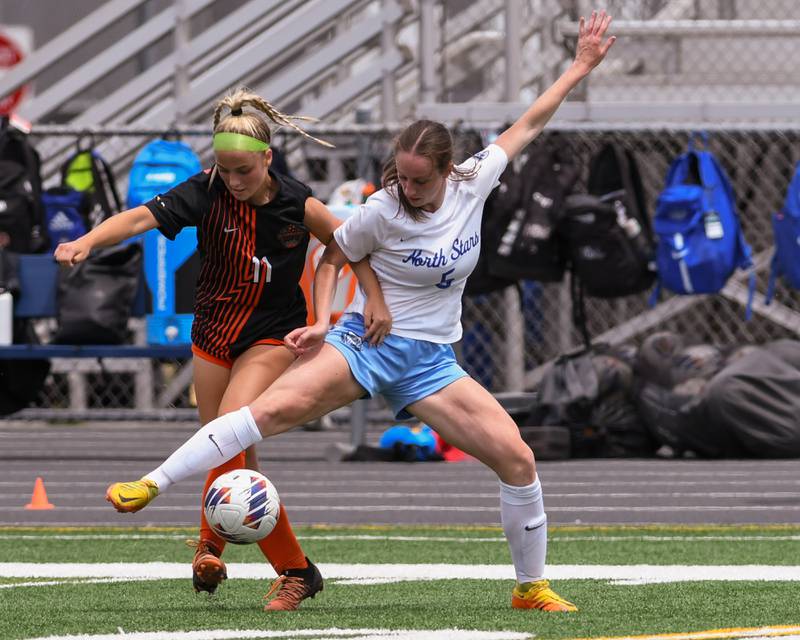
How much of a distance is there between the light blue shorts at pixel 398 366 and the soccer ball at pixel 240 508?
498 millimetres

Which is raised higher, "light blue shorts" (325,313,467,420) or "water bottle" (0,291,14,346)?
"light blue shorts" (325,313,467,420)

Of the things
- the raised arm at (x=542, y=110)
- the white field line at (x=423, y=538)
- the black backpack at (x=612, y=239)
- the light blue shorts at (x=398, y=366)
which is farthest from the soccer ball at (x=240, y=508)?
the black backpack at (x=612, y=239)

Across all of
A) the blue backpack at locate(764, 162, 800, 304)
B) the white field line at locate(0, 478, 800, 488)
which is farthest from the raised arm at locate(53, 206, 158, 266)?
the blue backpack at locate(764, 162, 800, 304)

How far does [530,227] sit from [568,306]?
2.59 meters

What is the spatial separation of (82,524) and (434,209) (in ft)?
13.3

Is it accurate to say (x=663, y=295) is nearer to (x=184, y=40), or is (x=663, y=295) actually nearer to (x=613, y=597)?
(x=184, y=40)

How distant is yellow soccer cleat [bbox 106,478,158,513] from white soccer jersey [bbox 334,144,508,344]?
1.06 metres

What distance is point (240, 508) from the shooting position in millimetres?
5801

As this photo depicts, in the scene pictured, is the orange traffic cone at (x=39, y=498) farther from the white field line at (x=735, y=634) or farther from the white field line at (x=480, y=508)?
the white field line at (x=735, y=634)

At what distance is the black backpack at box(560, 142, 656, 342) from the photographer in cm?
1272

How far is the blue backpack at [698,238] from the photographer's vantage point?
12742 millimetres

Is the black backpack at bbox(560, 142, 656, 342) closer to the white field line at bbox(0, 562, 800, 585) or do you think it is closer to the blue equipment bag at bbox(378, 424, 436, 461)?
the blue equipment bag at bbox(378, 424, 436, 461)

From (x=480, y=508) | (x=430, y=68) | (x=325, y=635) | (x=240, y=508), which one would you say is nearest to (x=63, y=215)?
(x=430, y=68)

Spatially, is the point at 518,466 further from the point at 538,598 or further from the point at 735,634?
the point at 735,634
